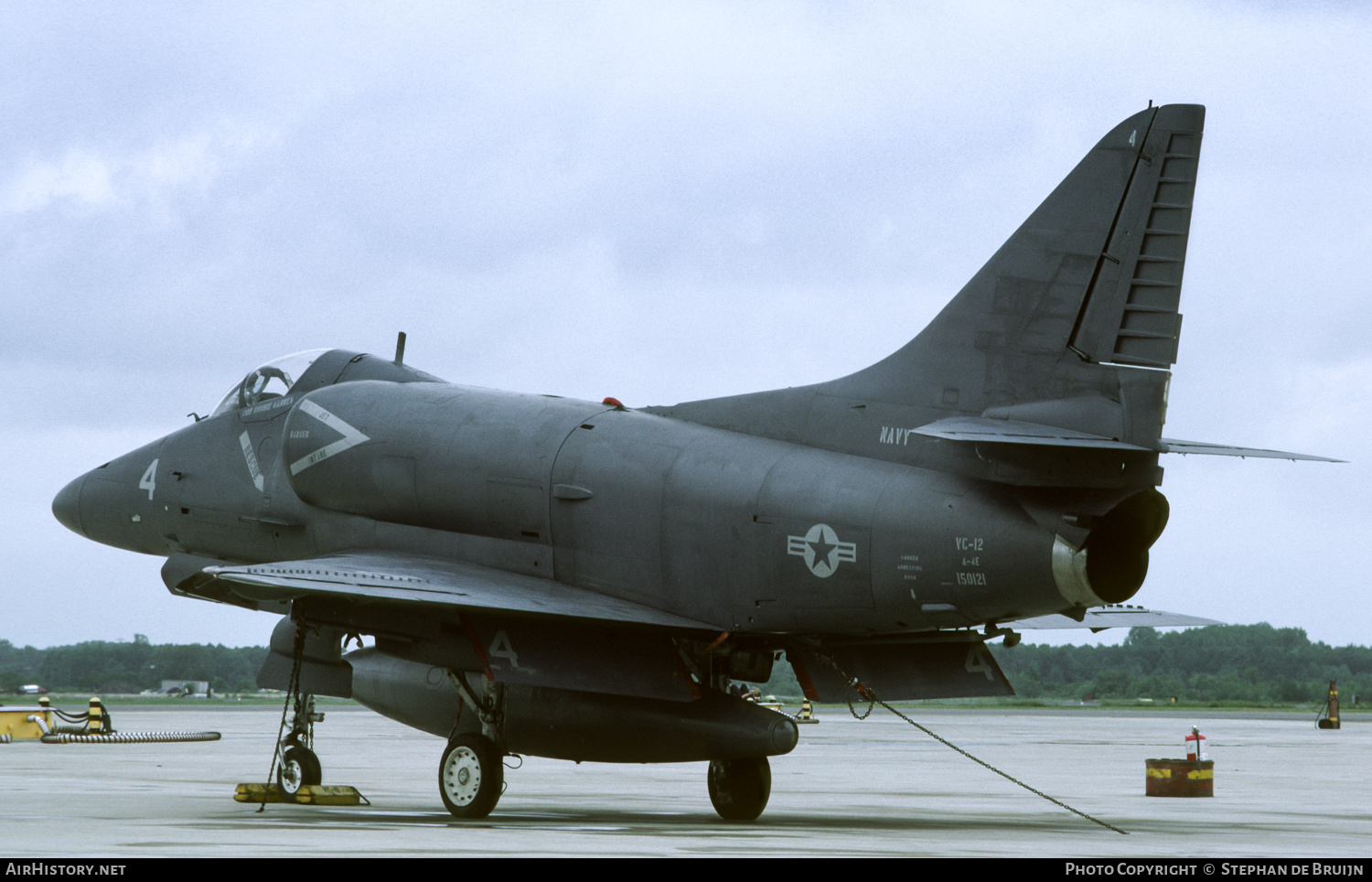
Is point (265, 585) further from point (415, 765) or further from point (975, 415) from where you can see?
point (415, 765)

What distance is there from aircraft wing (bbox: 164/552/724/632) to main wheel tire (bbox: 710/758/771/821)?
2172 mm

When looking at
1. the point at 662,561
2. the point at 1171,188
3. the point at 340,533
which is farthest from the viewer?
the point at 340,533

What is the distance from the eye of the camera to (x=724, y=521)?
46.4 feet

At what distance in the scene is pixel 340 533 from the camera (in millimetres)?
16656

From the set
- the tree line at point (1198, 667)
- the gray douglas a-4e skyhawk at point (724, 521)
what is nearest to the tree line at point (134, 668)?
the tree line at point (1198, 667)

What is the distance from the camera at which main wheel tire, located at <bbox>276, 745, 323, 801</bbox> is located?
16.5 m

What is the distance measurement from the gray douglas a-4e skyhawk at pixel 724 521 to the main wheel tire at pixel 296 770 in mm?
23

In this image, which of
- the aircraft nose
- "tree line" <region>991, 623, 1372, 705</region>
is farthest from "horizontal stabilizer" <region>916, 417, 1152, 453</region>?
"tree line" <region>991, 623, 1372, 705</region>

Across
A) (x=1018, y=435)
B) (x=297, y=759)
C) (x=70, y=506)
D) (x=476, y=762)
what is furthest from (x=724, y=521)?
(x=70, y=506)

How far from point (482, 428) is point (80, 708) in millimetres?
55713

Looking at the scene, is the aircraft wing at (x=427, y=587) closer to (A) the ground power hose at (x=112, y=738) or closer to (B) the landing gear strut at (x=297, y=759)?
(B) the landing gear strut at (x=297, y=759)

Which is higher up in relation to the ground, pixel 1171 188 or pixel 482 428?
pixel 1171 188
